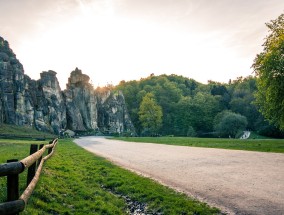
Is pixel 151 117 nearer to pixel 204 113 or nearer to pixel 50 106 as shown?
pixel 204 113

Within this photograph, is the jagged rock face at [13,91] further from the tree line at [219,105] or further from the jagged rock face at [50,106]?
the tree line at [219,105]

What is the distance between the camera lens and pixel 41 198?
824cm

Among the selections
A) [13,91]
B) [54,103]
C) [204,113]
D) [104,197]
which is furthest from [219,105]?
[104,197]

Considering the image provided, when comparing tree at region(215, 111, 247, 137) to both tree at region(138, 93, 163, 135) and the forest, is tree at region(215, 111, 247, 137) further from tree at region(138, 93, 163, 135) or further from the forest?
tree at region(138, 93, 163, 135)

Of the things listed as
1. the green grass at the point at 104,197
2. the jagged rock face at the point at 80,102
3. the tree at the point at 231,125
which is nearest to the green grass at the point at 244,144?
the green grass at the point at 104,197

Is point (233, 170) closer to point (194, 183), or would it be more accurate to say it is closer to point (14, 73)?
point (194, 183)

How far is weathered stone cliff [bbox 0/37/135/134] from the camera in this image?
71562mm

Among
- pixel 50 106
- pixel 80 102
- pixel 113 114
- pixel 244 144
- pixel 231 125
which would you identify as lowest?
pixel 244 144

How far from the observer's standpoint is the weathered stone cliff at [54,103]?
7156 cm

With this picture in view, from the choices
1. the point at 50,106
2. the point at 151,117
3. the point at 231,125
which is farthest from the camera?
the point at 151,117

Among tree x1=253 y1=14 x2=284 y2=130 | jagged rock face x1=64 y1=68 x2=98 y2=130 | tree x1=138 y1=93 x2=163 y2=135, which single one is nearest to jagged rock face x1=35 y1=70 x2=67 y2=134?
jagged rock face x1=64 y1=68 x2=98 y2=130

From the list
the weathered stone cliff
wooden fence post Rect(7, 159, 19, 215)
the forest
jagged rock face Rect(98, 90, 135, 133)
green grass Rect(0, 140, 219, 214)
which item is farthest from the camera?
jagged rock face Rect(98, 90, 135, 133)

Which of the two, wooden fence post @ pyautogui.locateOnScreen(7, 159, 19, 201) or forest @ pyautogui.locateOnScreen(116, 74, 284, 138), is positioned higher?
forest @ pyautogui.locateOnScreen(116, 74, 284, 138)

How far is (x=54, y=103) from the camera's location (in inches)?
3413
